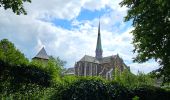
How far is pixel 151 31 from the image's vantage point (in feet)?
76.5

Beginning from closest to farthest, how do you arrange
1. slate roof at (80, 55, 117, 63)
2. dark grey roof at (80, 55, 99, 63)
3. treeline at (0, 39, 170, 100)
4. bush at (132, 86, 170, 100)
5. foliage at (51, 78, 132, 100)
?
foliage at (51, 78, 132, 100) < treeline at (0, 39, 170, 100) < bush at (132, 86, 170, 100) < slate roof at (80, 55, 117, 63) < dark grey roof at (80, 55, 99, 63)

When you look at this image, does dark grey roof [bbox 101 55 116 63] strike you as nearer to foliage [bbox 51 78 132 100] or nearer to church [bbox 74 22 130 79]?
church [bbox 74 22 130 79]

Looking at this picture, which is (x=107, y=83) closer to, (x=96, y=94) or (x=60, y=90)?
(x=96, y=94)

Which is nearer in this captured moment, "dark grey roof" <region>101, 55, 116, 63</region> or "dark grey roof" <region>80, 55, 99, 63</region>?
"dark grey roof" <region>101, 55, 116, 63</region>

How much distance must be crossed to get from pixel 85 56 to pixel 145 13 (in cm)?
10378

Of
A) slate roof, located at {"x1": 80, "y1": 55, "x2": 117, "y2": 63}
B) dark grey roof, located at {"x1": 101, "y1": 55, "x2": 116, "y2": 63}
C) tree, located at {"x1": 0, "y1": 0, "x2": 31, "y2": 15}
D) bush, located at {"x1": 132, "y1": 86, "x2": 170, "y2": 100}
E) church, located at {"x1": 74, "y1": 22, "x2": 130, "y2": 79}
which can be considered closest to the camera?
bush, located at {"x1": 132, "y1": 86, "x2": 170, "y2": 100}

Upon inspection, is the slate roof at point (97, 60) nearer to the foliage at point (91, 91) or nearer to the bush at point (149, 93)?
the bush at point (149, 93)

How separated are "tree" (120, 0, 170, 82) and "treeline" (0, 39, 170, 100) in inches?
217

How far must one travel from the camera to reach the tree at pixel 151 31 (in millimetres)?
22984

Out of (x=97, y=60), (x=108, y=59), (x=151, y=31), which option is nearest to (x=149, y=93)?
(x=151, y=31)

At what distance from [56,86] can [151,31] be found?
10.2 m

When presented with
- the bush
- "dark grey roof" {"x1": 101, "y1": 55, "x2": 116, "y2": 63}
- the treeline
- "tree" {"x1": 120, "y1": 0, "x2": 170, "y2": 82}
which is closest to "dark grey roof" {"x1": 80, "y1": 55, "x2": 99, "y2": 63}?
"dark grey roof" {"x1": 101, "y1": 55, "x2": 116, "y2": 63}

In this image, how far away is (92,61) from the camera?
12850cm

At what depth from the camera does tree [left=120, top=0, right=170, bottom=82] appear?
22984mm
